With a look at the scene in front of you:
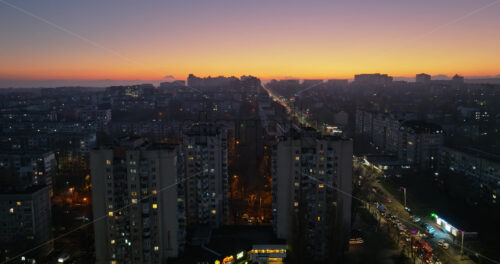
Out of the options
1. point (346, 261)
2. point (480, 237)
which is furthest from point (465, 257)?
point (346, 261)

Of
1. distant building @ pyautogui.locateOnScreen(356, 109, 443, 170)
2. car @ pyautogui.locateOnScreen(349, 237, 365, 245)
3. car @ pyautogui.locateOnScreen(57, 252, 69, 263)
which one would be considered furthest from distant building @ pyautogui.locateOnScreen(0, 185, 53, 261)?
distant building @ pyautogui.locateOnScreen(356, 109, 443, 170)

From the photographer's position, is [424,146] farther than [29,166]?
Yes

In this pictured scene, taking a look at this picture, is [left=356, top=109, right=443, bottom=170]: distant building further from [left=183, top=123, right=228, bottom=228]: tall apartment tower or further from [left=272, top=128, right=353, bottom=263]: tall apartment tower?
[left=183, top=123, right=228, bottom=228]: tall apartment tower

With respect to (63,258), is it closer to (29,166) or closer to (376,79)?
(29,166)

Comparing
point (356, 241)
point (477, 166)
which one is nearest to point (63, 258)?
point (356, 241)

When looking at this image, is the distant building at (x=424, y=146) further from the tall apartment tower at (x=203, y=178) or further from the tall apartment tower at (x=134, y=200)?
the tall apartment tower at (x=134, y=200)

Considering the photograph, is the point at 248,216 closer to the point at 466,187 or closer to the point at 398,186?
the point at 398,186
